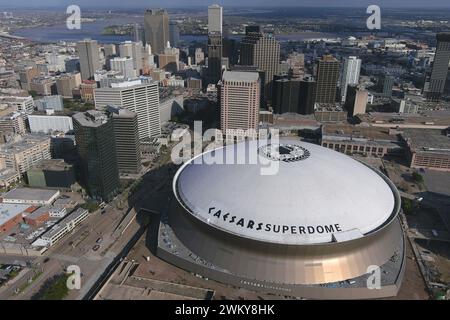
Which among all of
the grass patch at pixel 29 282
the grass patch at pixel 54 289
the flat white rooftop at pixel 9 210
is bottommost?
the grass patch at pixel 29 282

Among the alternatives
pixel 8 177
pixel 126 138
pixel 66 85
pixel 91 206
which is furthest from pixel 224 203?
pixel 66 85

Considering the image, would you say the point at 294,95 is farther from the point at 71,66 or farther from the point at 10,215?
the point at 71,66

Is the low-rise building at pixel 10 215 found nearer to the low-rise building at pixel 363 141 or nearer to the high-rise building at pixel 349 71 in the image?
the low-rise building at pixel 363 141

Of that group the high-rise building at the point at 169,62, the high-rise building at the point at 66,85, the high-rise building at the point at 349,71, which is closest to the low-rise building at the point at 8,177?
the high-rise building at the point at 66,85

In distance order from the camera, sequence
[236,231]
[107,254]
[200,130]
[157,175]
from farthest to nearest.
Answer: [200,130]
[157,175]
[107,254]
[236,231]

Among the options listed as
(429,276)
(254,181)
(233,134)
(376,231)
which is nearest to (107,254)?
(254,181)

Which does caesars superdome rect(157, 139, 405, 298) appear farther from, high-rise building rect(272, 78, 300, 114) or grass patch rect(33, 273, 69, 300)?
high-rise building rect(272, 78, 300, 114)

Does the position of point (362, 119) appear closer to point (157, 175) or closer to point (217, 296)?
point (157, 175)
